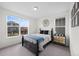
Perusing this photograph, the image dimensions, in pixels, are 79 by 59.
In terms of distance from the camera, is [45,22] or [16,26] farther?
[45,22]

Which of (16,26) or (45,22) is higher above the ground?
(45,22)

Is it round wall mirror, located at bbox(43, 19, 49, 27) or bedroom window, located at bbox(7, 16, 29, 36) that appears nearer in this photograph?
bedroom window, located at bbox(7, 16, 29, 36)

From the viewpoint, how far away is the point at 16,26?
4535 mm

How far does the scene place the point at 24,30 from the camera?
530 centimetres

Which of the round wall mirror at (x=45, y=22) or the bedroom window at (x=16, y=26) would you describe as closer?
the bedroom window at (x=16, y=26)

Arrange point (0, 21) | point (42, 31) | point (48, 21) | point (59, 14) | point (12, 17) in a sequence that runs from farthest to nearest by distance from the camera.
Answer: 1. point (42, 31)
2. point (48, 21)
3. point (59, 14)
4. point (12, 17)
5. point (0, 21)

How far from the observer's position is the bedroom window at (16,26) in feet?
13.3

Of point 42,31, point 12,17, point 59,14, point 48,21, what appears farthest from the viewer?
point 42,31

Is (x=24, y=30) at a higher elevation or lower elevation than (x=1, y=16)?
lower

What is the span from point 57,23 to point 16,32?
11.3 feet

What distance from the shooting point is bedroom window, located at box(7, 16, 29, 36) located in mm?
4068

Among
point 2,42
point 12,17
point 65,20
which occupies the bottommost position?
point 2,42

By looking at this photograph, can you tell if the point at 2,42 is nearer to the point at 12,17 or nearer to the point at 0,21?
the point at 0,21

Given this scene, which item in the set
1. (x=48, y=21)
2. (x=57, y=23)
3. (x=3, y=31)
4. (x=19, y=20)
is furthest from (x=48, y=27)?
(x=3, y=31)
